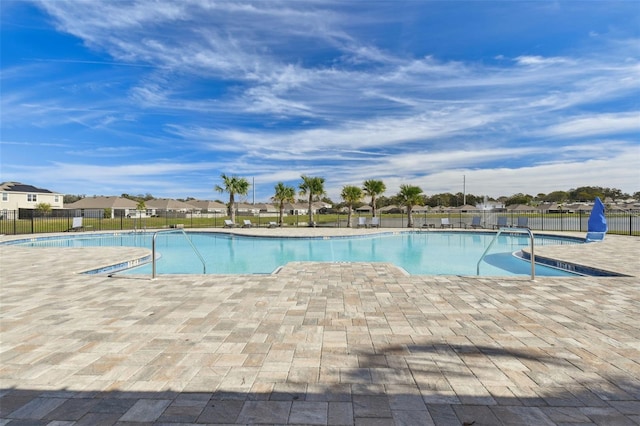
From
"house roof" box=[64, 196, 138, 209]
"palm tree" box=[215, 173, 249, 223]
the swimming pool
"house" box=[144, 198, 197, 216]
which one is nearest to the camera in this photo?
the swimming pool

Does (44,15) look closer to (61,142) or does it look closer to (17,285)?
(17,285)

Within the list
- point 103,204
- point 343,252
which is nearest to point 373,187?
point 343,252

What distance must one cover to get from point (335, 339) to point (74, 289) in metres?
4.92

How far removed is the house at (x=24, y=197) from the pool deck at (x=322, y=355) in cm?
4489

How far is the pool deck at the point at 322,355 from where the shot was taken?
198cm

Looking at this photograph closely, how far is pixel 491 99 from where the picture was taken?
18.1 metres

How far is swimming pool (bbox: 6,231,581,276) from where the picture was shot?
30.1 ft

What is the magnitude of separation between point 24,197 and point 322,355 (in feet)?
171

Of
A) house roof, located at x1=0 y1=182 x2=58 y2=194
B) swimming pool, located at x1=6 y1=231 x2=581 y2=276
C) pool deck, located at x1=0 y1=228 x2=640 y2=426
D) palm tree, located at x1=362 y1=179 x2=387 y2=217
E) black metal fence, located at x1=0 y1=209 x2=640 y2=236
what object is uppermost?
house roof, located at x1=0 y1=182 x2=58 y2=194

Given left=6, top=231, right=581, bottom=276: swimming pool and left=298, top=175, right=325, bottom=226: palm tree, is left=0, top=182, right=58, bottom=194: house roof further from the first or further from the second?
left=298, top=175, right=325, bottom=226: palm tree

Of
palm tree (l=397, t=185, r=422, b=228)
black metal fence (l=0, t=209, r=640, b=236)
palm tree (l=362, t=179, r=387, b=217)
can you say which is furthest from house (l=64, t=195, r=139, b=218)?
palm tree (l=397, t=185, r=422, b=228)

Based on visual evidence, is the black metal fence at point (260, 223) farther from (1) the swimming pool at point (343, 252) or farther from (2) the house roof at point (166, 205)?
(2) the house roof at point (166, 205)

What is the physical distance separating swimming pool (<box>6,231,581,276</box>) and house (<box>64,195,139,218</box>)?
31.9m

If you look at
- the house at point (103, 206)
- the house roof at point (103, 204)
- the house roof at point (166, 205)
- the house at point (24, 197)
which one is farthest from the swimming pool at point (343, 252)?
the house roof at point (166, 205)
